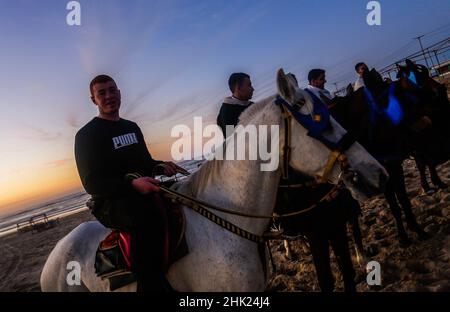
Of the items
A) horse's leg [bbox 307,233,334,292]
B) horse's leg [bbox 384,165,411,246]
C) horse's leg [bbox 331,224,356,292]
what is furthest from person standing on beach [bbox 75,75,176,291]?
horse's leg [bbox 384,165,411,246]

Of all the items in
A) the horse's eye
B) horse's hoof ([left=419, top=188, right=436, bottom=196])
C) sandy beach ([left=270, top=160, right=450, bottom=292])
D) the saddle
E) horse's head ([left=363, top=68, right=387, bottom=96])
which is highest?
horse's head ([left=363, top=68, right=387, bottom=96])

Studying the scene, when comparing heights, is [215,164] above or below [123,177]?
below

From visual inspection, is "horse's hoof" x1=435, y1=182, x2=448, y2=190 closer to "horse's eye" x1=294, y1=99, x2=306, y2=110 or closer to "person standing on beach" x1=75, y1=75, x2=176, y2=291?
"horse's eye" x1=294, y1=99, x2=306, y2=110

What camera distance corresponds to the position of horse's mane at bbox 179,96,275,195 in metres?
2.52

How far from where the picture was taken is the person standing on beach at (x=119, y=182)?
246cm

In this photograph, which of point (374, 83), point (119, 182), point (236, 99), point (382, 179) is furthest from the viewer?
point (236, 99)

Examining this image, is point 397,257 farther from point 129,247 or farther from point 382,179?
point 129,247

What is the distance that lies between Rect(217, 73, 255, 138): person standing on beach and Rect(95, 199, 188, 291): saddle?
2244 mm

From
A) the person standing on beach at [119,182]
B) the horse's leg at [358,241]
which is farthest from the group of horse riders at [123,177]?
the horse's leg at [358,241]

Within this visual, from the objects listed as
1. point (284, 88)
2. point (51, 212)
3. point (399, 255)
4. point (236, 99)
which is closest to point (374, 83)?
point (236, 99)

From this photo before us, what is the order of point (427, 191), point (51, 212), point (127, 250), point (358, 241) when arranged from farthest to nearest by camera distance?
point (51, 212)
point (427, 191)
point (358, 241)
point (127, 250)

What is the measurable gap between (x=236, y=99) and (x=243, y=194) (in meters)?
2.52

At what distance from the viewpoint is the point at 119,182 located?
249cm

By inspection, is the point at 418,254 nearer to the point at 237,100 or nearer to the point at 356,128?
the point at 356,128
